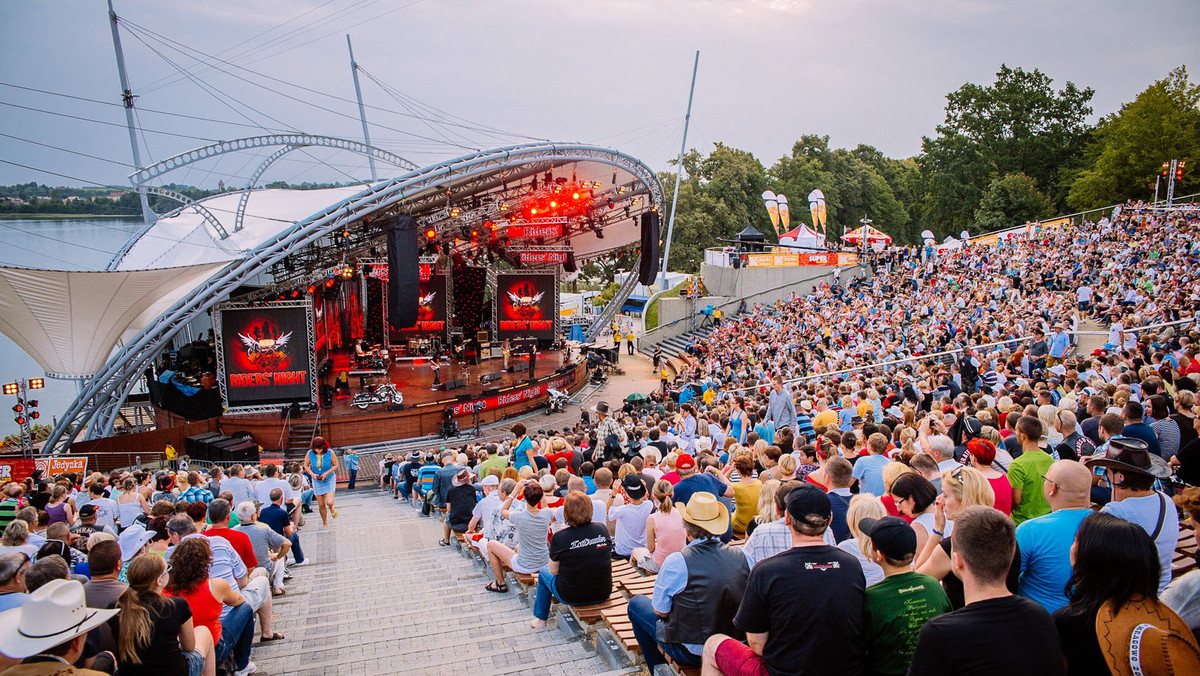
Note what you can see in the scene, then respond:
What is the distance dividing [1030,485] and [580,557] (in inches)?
116

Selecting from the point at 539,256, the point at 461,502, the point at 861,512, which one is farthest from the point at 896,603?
Result: the point at 539,256

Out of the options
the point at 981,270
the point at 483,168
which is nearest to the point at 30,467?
the point at 483,168

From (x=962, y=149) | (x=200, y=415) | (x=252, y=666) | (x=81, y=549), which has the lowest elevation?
(x=200, y=415)

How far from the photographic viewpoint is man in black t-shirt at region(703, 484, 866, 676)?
2797 millimetres

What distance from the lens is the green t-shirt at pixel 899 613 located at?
2.81 metres

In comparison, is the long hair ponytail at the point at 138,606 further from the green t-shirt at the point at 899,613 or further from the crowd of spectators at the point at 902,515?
the green t-shirt at the point at 899,613

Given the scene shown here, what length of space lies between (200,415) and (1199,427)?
20862 millimetres

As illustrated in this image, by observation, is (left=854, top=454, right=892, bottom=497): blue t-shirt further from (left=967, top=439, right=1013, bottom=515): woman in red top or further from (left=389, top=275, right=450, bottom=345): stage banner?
(left=389, top=275, right=450, bottom=345): stage banner

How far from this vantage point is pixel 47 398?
173 feet

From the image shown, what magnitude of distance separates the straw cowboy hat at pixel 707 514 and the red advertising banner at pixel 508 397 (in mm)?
17513

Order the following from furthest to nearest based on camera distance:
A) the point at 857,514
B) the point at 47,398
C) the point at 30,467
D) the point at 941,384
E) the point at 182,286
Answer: the point at 47,398
the point at 182,286
the point at 30,467
the point at 941,384
the point at 857,514

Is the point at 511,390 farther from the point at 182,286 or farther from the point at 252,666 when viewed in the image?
the point at 252,666

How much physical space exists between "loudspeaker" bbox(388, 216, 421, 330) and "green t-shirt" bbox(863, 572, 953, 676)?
18.6m

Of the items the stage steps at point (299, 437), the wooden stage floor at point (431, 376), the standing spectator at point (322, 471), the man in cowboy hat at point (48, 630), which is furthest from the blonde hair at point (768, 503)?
the wooden stage floor at point (431, 376)
